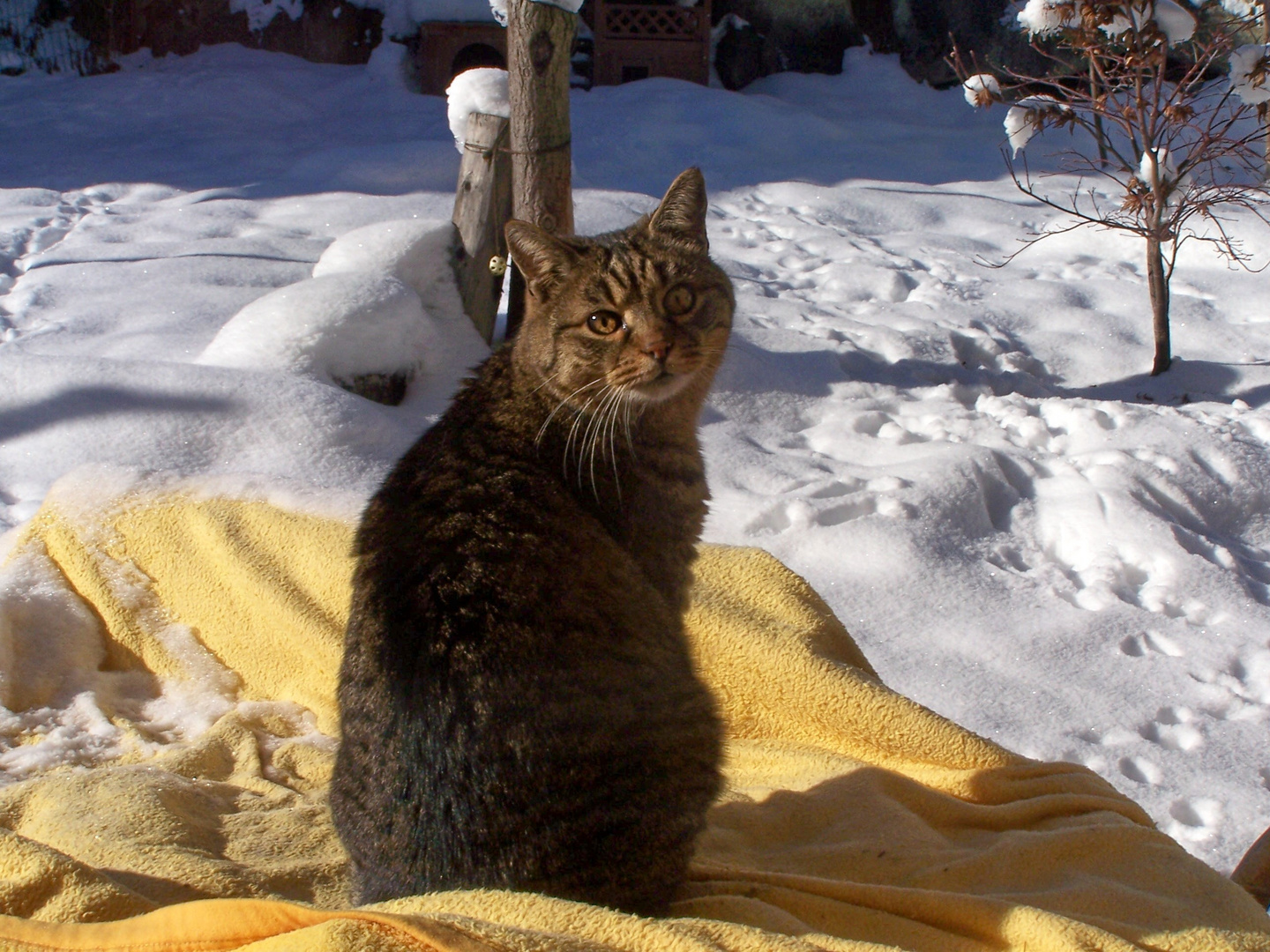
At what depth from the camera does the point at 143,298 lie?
430 centimetres

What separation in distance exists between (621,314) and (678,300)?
12cm

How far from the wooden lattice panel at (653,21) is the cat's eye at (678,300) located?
25.2ft

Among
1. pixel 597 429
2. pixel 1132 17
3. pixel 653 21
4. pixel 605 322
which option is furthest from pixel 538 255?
pixel 653 21

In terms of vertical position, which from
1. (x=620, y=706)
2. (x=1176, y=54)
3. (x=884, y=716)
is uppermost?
(x=1176, y=54)

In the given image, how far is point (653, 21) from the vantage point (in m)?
8.88

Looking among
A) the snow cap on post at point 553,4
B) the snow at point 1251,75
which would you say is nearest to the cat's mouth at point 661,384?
the snow cap on post at point 553,4

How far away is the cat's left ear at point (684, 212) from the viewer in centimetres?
205

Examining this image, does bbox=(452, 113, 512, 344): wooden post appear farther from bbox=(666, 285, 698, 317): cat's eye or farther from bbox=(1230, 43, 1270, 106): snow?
bbox=(1230, 43, 1270, 106): snow

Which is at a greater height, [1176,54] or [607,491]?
[1176,54]

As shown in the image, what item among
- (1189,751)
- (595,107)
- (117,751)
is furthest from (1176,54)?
(117,751)

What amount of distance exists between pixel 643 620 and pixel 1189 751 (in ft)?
4.59

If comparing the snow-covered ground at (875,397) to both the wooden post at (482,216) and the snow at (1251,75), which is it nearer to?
the wooden post at (482,216)

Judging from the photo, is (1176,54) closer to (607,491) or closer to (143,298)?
(143,298)

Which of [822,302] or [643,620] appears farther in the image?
[822,302]
